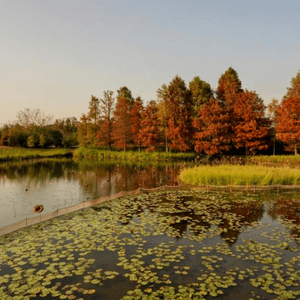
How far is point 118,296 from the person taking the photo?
5328mm

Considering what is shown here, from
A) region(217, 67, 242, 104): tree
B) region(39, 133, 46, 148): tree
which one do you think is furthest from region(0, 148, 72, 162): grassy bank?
region(217, 67, 242, 104): tree

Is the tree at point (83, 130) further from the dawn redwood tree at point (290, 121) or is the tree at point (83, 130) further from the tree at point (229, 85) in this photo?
the dawn redwood tree at point (290, 121)

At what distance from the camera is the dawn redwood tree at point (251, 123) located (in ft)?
130

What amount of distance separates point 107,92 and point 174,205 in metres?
44.7

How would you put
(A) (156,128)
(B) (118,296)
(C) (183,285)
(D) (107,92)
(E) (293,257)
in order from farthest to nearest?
(D) (107,92)
(A) (156,128)
(E) (293,257)
(C) (183,285)
(B) (118,296)

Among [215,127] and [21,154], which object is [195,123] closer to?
[215,127]

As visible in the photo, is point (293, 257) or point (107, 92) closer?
point (293, 257)

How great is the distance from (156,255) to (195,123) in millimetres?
35492

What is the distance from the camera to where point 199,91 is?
5009 cm

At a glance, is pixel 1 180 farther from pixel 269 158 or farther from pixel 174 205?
pixel 269 158

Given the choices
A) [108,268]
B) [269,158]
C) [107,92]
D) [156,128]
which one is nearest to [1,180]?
[108,268]

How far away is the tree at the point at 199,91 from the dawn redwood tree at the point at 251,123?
8.79m

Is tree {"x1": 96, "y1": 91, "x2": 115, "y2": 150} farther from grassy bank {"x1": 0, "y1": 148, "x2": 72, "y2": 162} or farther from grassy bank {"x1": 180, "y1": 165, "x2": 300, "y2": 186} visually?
grassy bank {"x1": 180, "y1": 165, "x2": 300, "y2": 186}

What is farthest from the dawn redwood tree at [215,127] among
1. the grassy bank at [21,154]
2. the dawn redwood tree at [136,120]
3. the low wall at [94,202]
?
the grassy bank at [21,154]
